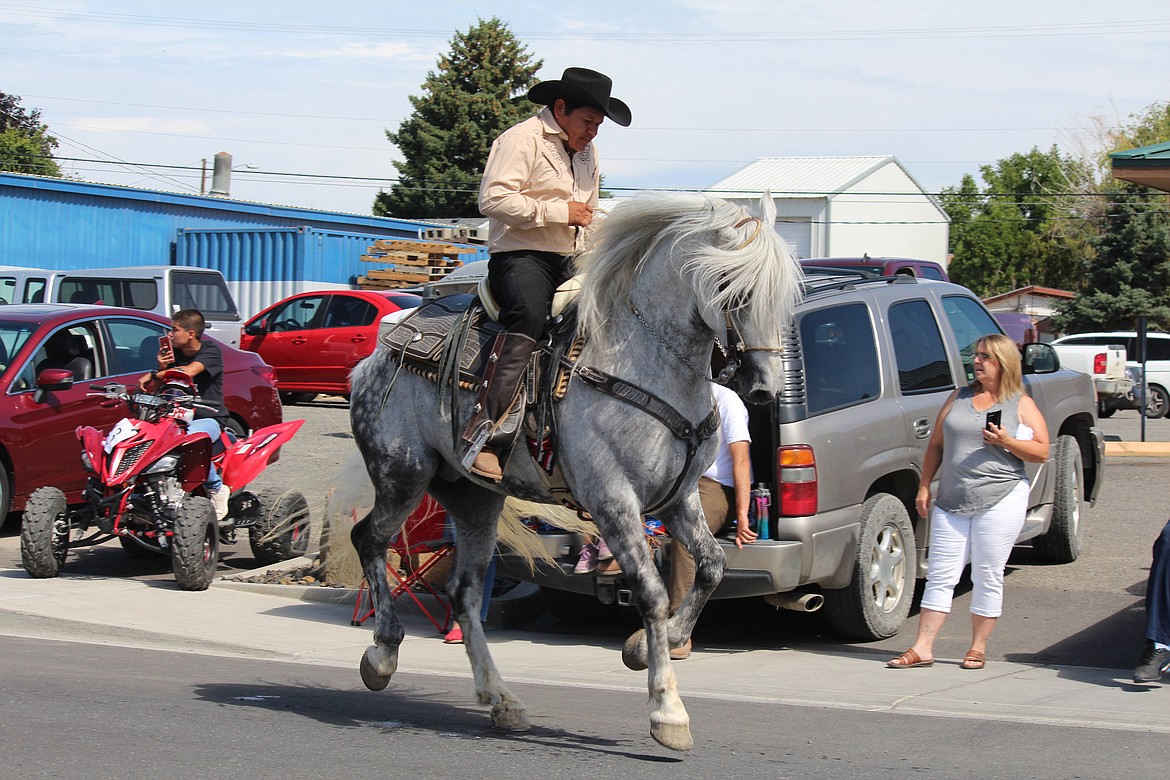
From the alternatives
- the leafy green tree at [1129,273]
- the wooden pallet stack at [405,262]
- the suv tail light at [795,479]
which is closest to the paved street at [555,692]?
the suv tail light at [795,479]

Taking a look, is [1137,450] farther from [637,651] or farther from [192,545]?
[637,651]

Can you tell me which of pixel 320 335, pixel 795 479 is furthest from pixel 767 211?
pixel 320 335

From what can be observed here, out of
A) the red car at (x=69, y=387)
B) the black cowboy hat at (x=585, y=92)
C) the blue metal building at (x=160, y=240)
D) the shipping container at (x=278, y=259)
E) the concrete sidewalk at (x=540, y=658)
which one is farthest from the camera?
the shipping container at (x=278, y=259)

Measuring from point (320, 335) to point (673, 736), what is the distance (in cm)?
1893

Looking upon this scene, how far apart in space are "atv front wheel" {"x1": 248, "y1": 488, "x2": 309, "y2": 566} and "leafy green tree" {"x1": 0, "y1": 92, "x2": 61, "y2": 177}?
5530 centimetres

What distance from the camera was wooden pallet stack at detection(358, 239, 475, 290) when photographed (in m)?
30.4

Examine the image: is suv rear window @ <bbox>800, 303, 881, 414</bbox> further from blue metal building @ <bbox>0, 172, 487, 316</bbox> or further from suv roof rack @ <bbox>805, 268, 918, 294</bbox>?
blue metal building @ <bbox>0, 172, 487, 316</bbox>

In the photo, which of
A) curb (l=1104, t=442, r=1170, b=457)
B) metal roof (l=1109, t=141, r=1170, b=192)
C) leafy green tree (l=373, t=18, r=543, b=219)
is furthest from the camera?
leafy green tree (l=373, t=18, r=543, b=219)

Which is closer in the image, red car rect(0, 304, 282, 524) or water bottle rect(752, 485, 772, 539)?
water bottle rect(752, 485, 772, 539)

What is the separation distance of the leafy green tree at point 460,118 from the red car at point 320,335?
34.1 metres

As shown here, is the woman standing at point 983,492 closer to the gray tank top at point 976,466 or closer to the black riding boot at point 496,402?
the gray tank top at point 976,466

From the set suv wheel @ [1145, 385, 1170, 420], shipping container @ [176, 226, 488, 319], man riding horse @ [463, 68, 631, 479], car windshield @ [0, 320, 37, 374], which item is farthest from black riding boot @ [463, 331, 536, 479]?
suv wheel @ [1145, 385, 1170, 420]

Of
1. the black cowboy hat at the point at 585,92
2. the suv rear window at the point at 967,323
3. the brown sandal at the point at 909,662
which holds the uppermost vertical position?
the black cowboy hat at the point at 585,92

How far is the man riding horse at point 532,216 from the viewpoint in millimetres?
5883
